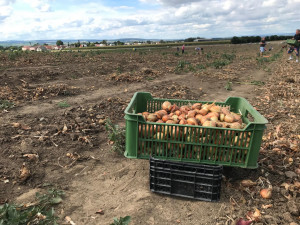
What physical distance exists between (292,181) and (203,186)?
53.3 inches

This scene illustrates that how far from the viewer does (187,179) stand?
2816 millimetres

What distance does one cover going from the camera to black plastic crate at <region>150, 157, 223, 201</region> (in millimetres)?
2711

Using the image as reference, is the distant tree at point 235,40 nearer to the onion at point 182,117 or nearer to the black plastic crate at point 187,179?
the onion at point 182,117

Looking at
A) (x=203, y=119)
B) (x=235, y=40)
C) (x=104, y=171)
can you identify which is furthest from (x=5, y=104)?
(x=235, y=40)

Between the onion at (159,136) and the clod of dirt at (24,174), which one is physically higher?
the onion at (159,136)

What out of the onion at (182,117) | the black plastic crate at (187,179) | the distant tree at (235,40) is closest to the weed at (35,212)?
the black plastic crate at (187,179)

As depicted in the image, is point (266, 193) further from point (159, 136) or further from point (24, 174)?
point (24, 174)

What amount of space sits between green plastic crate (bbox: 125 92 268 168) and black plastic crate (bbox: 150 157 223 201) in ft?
0.29

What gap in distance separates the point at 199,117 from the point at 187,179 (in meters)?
0.87

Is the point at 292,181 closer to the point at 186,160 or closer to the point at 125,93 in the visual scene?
the point at 186,160

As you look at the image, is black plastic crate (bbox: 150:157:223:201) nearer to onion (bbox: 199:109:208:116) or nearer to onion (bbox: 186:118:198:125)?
onion (bbox: 186:118:198:125)

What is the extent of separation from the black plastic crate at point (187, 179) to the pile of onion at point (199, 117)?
21.5 inches

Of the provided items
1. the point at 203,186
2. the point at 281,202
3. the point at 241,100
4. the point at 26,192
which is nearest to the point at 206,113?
the point at 241,100

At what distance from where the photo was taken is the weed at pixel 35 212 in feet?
7.47
